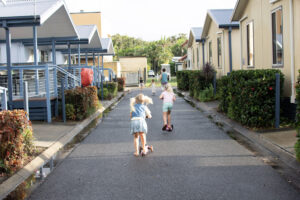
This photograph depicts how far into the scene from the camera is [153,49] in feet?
255

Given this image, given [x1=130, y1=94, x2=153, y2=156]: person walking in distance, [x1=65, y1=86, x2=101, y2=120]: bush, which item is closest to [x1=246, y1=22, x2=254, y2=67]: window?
[x1=65, y1=86, x2=101, y2=120]: bush

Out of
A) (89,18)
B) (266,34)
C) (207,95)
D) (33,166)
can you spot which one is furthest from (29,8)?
(89,18)

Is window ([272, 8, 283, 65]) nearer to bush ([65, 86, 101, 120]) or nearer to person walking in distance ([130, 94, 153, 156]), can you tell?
person walking in distance ([130, 94, 153, 156])

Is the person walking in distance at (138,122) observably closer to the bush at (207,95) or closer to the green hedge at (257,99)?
the green hedge at (257,99)

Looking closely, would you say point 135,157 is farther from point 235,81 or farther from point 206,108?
point 206,108

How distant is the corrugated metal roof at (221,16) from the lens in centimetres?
2077

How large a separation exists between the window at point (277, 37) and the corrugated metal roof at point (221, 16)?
313 inches

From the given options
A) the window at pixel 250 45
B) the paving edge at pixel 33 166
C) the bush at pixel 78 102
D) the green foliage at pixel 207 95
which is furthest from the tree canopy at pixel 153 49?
the paving edge at pixel 33 166

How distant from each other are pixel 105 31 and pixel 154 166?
50.2m

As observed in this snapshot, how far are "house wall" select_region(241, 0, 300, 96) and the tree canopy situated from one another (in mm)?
61522

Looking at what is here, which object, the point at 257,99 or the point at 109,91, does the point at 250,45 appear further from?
the point at 109,91

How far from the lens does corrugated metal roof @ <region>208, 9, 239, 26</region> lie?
20.8 m

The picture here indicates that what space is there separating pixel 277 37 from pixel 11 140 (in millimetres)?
9087

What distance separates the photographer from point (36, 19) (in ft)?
41.0
